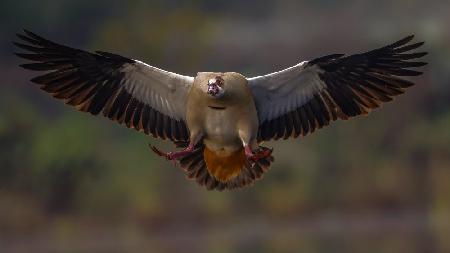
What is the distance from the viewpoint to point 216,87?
19.6ft

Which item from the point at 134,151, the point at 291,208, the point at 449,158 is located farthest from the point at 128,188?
the point at 449,158

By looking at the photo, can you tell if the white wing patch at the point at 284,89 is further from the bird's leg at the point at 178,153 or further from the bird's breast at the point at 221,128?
the bird's leg at the point at 178,153

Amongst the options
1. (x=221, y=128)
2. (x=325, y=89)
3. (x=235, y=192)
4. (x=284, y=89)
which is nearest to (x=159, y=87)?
(x=221, y=128)

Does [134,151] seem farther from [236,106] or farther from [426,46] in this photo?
[236,106]

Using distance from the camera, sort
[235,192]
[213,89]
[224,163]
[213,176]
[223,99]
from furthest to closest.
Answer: [235,192] < [213,176] < [224,163] < [223,99] < [213,89]

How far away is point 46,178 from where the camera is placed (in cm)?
1327

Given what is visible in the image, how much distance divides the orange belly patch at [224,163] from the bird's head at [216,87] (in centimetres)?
35

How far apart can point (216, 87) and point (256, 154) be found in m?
0.36

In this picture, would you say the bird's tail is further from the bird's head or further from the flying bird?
the bird's head

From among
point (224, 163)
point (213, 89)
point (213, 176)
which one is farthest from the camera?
point (213, 176)

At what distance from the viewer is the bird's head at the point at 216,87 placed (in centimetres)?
596

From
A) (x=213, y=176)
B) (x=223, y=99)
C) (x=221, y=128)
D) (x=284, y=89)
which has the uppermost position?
(x=284, y=89)

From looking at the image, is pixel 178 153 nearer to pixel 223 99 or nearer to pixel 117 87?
pixel 223 99

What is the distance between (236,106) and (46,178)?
24.4 feet
